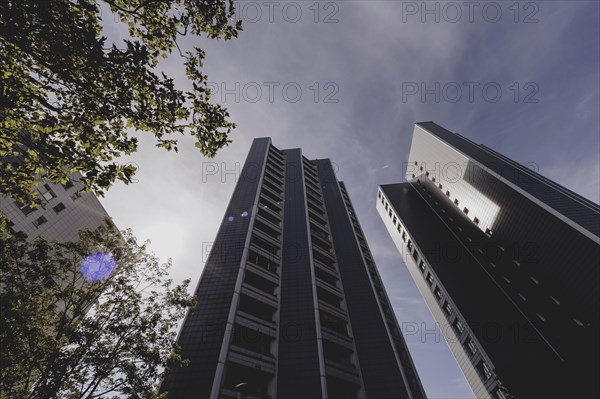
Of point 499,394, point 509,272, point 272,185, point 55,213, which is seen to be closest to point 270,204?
point 272,185

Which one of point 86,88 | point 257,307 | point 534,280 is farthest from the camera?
point 534,280

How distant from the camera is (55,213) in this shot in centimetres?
3503

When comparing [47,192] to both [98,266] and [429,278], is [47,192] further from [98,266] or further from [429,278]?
[429,278]

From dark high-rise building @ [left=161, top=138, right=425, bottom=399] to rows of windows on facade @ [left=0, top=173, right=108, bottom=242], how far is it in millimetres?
18614

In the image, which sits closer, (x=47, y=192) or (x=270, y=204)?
(x=47, y=192)

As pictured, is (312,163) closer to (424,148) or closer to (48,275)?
(424,148)

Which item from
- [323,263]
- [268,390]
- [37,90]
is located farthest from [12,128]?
[323,263]

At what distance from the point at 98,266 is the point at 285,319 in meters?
16.5

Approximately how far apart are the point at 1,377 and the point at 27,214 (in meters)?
29.0

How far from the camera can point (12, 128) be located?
7.95 metres

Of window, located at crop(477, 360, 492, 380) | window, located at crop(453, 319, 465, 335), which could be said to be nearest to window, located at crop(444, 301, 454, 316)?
window, located at crop(453, 319, 465, 335)

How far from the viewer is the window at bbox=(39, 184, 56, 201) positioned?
109 ft

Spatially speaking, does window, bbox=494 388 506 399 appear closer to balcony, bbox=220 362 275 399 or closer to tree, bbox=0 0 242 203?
balcony, bbox=220 362 275 399

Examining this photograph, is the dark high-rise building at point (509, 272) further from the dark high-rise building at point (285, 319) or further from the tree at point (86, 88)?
the tree at point (86, 88)
